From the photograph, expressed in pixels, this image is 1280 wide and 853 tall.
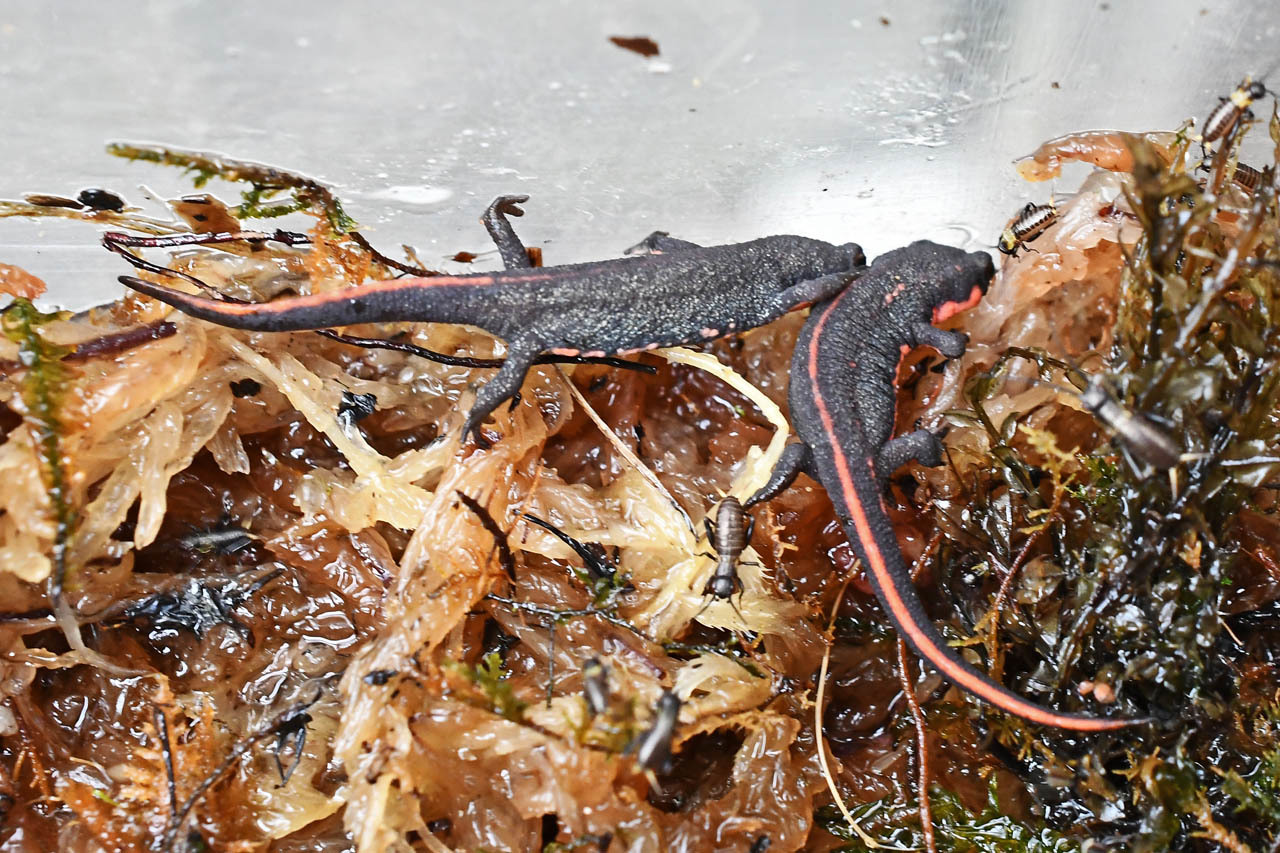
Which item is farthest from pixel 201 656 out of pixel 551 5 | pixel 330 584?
pixel 551 5

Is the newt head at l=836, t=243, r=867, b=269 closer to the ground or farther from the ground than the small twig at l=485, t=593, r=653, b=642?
farther from the ground

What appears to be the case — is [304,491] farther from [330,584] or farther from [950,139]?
[950,139]

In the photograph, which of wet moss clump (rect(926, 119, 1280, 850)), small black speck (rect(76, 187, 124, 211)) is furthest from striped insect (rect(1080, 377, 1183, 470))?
small black speck (rect(76, 187, 124, 211))

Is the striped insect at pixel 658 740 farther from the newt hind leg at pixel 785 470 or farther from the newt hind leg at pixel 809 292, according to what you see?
the newt hind leg at pixel 809 292

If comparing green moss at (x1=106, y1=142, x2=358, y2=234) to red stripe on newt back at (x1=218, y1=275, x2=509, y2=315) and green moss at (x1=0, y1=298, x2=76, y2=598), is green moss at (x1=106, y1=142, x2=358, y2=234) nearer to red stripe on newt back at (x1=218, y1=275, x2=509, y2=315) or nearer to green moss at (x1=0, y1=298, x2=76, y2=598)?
red stripe on newt back at (x1=218, y1=275, x2=509, y2=315)

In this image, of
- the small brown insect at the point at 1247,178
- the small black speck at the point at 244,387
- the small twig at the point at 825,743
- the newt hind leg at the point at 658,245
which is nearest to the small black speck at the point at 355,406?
the small black speck at the point at 244,387

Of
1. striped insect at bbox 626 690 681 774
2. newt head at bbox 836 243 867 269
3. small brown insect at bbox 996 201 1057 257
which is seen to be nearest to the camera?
striped insect at bbox 626 690 681 774

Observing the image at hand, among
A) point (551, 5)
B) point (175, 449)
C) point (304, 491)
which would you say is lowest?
point (304, 491)
